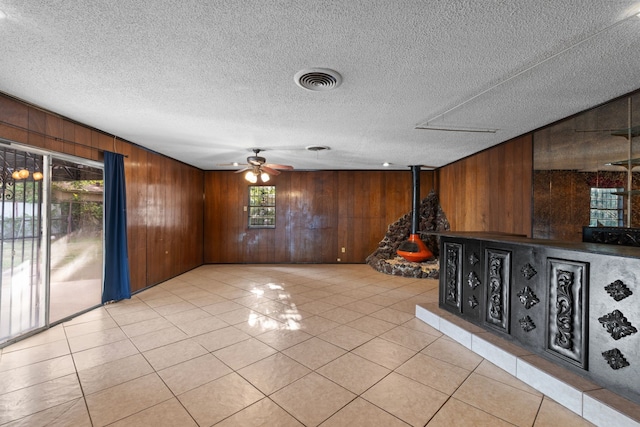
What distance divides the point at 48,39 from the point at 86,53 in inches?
7.9

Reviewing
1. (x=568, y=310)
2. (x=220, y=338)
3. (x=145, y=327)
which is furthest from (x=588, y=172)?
(x=145, y=327)

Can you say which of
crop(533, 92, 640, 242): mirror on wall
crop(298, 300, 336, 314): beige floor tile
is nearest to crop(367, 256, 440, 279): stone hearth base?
crop(533, 92, 640, 242): mirror on wall

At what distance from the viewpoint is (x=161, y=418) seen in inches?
71.4

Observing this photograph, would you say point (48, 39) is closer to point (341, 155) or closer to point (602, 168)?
point (341, 155)

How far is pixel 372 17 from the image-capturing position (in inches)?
64.9

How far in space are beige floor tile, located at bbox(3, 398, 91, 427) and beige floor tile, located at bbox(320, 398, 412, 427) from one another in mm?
1604

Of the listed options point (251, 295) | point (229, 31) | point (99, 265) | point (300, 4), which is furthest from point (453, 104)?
point (99, 265)

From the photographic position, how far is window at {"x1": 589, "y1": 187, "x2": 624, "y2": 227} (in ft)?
9.28

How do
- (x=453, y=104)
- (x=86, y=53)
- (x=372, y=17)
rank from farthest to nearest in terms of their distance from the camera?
(x=453, y=104), (x=86, y=53), (x=372, y=17)

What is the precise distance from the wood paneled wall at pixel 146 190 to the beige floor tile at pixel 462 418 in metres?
4.68

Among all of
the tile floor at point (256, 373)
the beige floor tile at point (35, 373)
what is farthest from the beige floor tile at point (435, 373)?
the beige floor tile at point (35, 373)

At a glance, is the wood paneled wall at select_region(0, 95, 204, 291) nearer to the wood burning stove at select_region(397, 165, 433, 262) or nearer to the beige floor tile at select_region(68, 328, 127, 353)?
the beige floor tile at select_region(68, 328, 127, 353)

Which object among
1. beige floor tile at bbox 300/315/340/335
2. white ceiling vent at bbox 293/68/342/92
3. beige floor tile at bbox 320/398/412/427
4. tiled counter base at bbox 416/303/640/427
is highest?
white ceiling vent at bbox 293/68/342/92

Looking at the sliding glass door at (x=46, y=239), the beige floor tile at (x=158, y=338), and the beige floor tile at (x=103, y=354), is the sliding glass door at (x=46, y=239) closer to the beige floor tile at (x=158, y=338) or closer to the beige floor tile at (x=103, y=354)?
the beige floor tile at (x=103, y=354)
